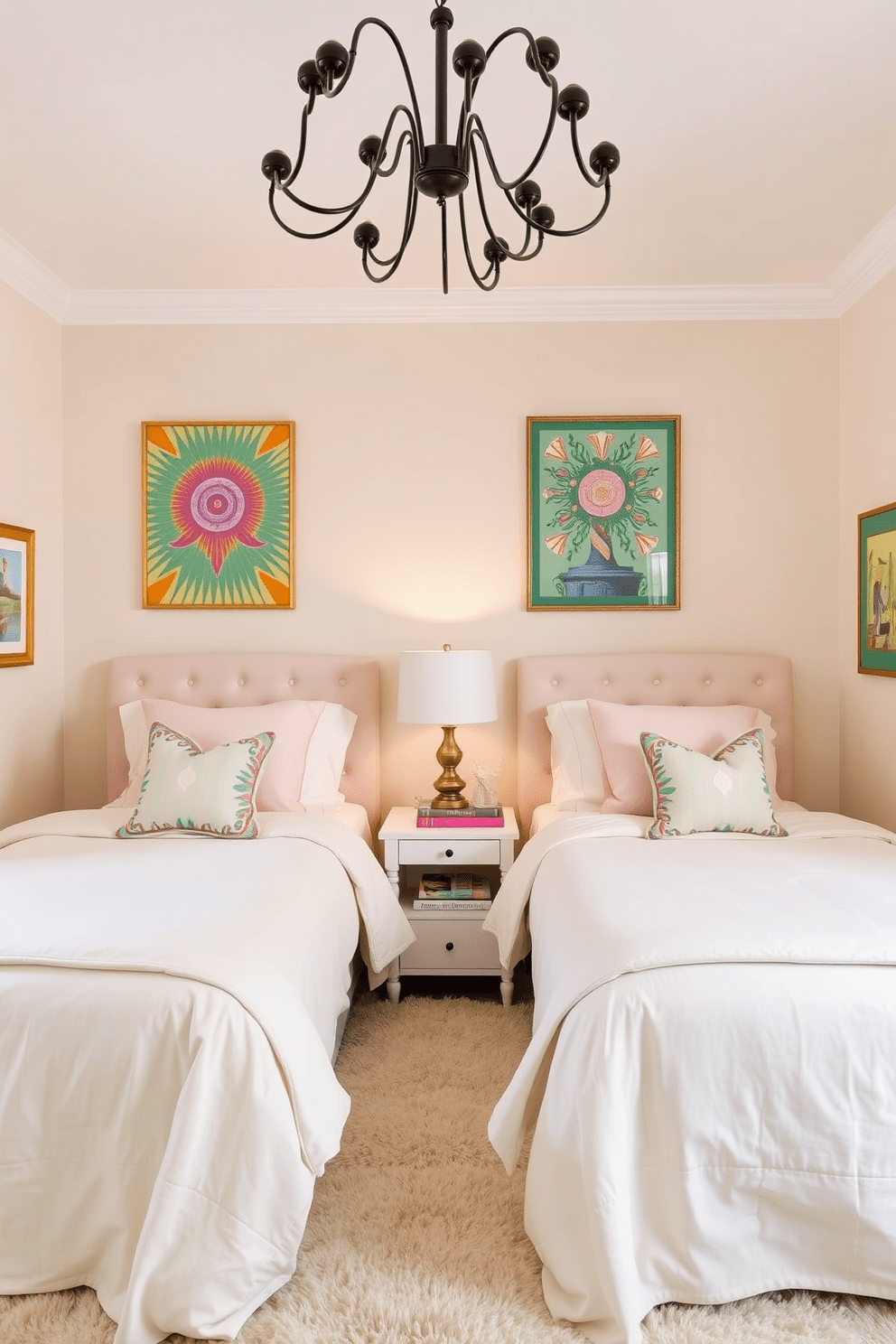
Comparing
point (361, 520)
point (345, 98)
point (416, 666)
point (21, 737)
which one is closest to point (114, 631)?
point (21, 737)

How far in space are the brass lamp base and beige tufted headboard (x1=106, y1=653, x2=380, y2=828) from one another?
283 millimetres

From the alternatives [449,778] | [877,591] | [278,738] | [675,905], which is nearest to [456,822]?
[449,778]

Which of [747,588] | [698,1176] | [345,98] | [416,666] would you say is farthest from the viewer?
[747,588]

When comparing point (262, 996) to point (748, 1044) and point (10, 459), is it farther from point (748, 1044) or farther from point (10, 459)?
point (10, 459)

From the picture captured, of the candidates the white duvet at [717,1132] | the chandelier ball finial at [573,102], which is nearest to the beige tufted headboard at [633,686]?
the white duvet at [717,1132]

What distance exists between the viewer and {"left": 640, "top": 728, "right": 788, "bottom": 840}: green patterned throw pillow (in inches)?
104

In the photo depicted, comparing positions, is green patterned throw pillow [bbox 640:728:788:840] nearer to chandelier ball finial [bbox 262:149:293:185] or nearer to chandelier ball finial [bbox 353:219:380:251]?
chandelier ball finial [bbox 353:219:380:251]

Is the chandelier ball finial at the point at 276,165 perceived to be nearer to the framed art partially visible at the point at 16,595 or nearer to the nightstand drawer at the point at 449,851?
the framed art partially visible at the point at 16,595

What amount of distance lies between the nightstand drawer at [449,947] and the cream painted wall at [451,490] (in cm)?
63

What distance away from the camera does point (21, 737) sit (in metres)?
3.23

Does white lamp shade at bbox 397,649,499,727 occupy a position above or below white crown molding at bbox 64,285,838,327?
below

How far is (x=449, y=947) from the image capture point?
3037 millimetres

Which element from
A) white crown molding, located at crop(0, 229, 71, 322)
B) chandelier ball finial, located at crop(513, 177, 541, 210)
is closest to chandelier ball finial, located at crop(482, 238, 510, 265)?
chandelier ball finial, located at crop(513, 177, 541, 210)

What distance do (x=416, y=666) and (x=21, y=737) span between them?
1.50 m
